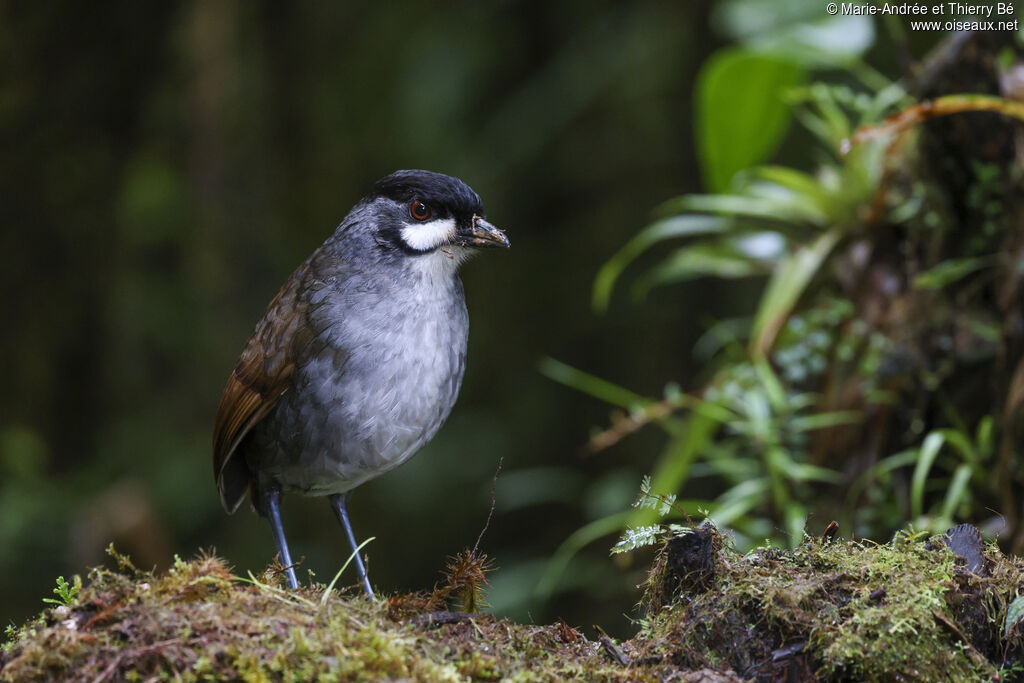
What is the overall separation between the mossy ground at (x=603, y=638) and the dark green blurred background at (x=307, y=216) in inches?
155

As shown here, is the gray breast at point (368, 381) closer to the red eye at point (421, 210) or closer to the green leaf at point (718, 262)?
the red eye at point (421, 210)

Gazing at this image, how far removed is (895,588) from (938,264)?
2.10 metres

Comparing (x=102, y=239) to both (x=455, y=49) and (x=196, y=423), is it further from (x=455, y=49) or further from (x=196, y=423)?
(x=455, y=49)

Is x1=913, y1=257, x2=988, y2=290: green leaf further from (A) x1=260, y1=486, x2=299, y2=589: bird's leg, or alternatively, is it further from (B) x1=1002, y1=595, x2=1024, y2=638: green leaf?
(A) x1=260, y1=486, x2=299, y2=589: bird's leg

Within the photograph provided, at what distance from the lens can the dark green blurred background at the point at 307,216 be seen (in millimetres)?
6246

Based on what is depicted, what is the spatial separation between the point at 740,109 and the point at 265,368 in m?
2.36

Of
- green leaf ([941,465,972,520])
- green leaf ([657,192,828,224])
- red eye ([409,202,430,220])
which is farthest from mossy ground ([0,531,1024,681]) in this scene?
green leaf ([657,192,828,224])

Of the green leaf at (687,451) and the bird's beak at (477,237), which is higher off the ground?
the bird's beak at (477,237)

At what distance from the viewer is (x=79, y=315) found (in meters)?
6.50

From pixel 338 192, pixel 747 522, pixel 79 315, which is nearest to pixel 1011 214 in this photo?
pixel 747 522

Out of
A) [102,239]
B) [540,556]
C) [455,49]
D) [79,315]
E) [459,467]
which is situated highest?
[455,49]

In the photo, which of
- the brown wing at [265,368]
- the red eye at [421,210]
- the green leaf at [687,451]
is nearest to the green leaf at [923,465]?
the green leaf at [687,451]

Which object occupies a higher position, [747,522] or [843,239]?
[843,239]

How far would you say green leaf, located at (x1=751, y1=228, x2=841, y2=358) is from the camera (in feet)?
12.2
